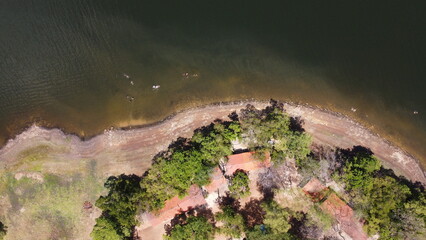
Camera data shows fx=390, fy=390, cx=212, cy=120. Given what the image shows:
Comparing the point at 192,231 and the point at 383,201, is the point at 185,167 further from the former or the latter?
the point at 383,201

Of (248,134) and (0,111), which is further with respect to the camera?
(0,111)

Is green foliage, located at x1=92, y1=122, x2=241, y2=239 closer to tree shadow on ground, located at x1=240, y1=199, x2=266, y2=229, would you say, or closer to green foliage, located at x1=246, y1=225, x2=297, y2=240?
tree shadow on ground, located at x1=240, y1=199, x2=266, y2=229

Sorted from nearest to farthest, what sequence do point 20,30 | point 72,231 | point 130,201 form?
point 130,201 → point 72,231 → point 20,30

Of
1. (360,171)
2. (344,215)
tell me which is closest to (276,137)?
(360,171)

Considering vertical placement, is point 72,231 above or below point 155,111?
below

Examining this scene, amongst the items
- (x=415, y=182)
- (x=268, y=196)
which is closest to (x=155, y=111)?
(x=268, y=196)

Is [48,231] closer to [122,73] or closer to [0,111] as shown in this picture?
[0,111]
